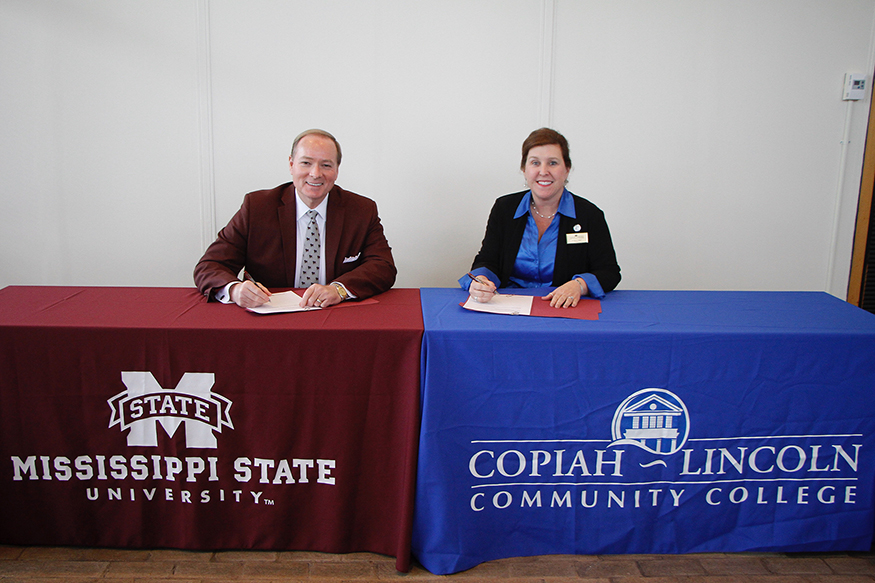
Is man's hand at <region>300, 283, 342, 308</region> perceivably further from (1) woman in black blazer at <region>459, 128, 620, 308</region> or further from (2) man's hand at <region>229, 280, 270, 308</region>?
(1) woman in black blazer at <region>459, 128, 620, 308</region>

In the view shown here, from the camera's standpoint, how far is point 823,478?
5.84 ft

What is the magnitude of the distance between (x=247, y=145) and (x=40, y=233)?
1.22m

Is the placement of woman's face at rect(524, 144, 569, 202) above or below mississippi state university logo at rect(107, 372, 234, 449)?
above

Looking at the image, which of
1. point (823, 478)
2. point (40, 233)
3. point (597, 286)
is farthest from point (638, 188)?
point (40, 233)

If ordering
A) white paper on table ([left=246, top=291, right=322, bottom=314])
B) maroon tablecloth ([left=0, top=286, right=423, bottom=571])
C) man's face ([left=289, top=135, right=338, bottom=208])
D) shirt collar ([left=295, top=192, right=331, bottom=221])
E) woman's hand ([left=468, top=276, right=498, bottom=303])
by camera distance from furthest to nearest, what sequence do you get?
shirt collar ([left=295, top=192, right=331, bottom=221]) < man's face ([left=289, top=135, right=338, bottom=208]) < woman's hand ([left=468, top=276, right=498, bottom=303]) < white paper on table ([left=246, top=291, right=322, bottom=314]) < maroon tablecloth ([left=0, top=286, right=423, bottom=571])

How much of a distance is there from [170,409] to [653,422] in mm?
1399

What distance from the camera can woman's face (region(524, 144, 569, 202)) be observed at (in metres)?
2.33

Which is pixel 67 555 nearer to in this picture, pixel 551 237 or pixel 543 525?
pixel 543 525

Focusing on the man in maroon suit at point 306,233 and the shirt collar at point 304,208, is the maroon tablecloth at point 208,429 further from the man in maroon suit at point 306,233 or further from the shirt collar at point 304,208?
the shirt collar at point 304,208

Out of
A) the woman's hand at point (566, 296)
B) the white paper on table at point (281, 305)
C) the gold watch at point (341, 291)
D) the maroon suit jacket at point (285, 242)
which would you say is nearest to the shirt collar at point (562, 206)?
the woman's hand at point (566, 296)

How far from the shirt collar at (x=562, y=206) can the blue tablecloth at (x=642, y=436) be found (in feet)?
2.44

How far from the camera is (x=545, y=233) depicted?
97.0 inches

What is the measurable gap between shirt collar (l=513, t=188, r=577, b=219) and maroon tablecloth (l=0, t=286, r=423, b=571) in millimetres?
891

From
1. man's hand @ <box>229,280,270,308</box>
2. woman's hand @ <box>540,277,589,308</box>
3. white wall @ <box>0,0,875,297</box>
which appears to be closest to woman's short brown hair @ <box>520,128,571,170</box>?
woman's hand @ <box>540,277,589,308</box>
